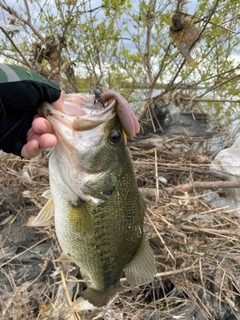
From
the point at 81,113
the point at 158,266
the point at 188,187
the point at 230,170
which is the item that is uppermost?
the point at 81,113

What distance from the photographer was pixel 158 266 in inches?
106

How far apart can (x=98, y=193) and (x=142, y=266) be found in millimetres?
478

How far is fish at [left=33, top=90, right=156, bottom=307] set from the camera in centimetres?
135

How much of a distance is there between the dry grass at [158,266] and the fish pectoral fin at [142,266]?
0.71m

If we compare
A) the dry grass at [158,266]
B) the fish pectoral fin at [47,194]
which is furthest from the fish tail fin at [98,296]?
the dry grass at [158,266]

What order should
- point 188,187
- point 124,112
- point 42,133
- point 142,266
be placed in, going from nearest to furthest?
point 124,112
point 42,133
point 142,266
point 188,187

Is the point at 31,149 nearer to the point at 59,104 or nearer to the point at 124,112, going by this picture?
the point at 59,104

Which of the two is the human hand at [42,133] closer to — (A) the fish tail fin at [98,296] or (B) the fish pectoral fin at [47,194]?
(B) the fish pectoral fin at [47,194]

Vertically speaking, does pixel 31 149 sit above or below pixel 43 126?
below

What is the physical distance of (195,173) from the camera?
3.74 meters

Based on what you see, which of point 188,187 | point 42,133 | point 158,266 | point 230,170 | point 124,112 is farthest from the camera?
point 230,170

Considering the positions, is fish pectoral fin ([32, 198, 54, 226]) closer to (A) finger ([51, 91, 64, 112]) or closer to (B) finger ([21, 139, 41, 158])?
(B) finger ([21, 139, 41, 158])

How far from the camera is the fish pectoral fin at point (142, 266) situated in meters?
1.64

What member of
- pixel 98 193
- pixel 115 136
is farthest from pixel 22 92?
pixel 98 193
